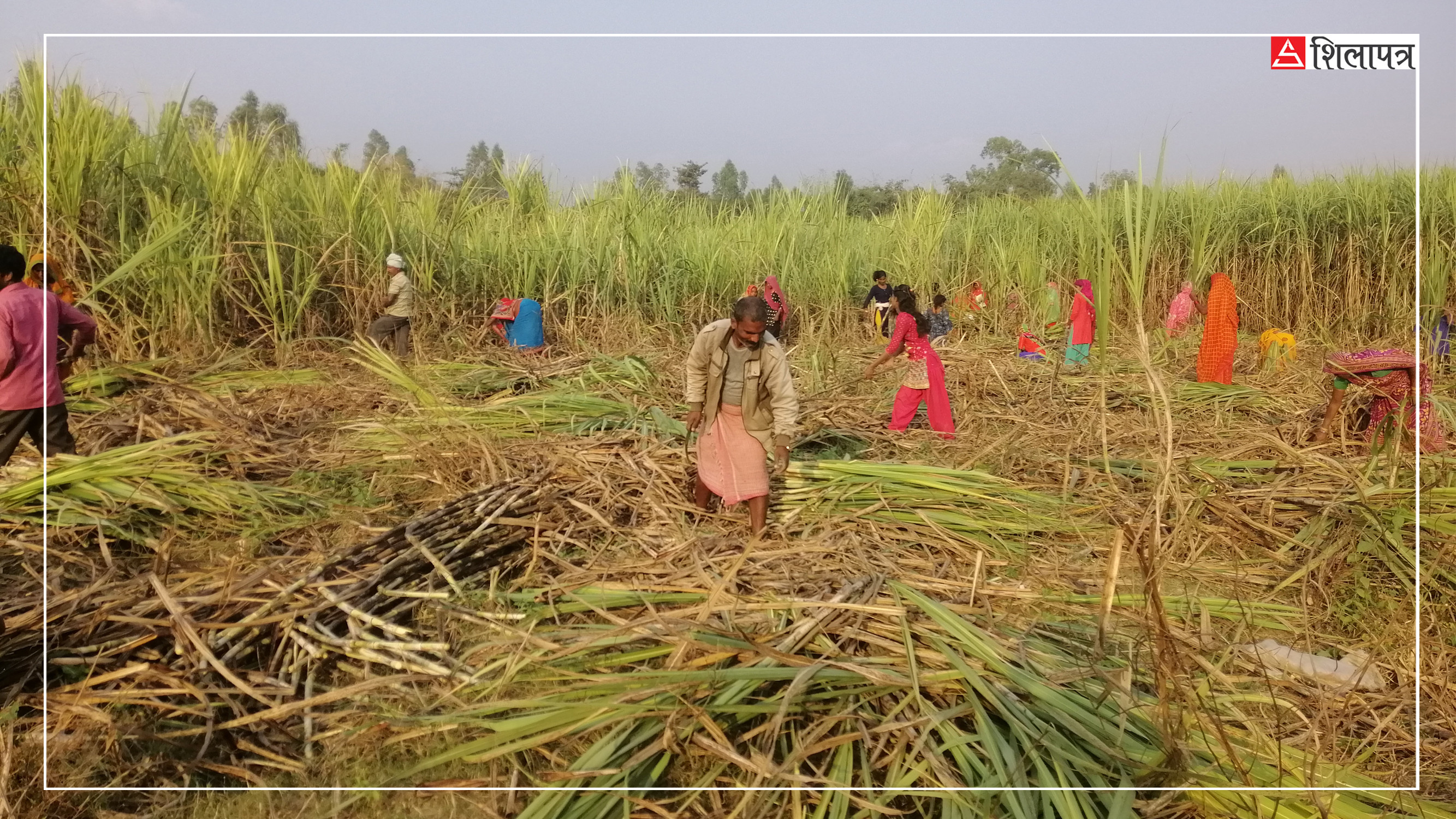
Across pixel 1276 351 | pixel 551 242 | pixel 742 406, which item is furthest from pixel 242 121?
pixel 1276 351

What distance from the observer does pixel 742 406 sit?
11.1ft

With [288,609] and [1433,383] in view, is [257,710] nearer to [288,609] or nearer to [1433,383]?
[288,609]

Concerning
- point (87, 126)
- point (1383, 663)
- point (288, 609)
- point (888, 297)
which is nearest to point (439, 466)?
point (288, 609)

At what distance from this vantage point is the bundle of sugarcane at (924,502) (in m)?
3.23

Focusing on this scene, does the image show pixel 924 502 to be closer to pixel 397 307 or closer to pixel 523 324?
pixel 523 324

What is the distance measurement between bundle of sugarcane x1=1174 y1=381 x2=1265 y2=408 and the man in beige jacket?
3.59m

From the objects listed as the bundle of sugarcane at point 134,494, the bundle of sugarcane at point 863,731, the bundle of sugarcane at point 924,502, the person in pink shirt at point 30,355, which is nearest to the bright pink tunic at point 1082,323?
the bundle of sugarcane at point 924,502

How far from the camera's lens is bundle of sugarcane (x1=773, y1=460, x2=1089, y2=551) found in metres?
3.23

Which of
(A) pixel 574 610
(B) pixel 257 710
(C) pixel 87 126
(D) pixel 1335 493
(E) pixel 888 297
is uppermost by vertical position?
(C) pixel 87 126

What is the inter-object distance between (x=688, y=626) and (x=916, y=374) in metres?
3.13

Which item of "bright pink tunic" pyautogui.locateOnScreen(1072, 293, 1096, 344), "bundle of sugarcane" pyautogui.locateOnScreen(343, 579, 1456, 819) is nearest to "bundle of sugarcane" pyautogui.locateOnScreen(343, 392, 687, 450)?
"bundle of sugarcane" pyautogui.locateOnScreen(343, 579, 1456, 819)

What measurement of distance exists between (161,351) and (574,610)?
499cm

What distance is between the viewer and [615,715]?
6.08 ft

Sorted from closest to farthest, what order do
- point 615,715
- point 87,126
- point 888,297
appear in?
point 615,715, point 87,126, point 888,297
